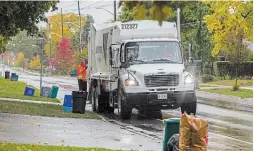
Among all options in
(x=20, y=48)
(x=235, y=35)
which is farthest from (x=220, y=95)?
(x=20, y=48)

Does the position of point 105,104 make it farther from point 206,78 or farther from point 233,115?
point 206,78

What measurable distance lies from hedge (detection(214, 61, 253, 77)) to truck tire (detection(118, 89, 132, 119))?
98.9ft

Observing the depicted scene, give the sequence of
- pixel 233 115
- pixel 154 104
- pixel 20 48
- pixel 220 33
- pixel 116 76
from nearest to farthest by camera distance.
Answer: pixel 154 104 → pixel 116 76 → pixel 233 115 → pixel 220 33 → pixel 20 48

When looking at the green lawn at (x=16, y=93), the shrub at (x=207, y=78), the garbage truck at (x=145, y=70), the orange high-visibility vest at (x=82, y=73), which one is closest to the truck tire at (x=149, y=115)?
the garbage truck at (x=145, y=70)

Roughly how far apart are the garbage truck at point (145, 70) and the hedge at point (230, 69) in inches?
1138

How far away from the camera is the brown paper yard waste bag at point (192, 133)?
818 centimetres

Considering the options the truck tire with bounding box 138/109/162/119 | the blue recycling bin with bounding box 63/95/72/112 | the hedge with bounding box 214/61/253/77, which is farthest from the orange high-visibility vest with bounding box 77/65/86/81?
the hedge with bounding box 214/61/253/77

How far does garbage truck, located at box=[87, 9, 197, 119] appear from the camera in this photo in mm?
17297

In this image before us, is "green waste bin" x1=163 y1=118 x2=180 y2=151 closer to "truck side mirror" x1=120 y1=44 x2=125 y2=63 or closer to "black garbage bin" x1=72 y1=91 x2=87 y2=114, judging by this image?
"truck side mirror" x1=120 y1=44 x2=125 y2=63

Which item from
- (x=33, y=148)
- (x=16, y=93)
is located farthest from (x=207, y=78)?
(x=33, y=148)

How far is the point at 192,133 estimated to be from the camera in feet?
26.9

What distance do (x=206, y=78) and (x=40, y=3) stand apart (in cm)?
3233

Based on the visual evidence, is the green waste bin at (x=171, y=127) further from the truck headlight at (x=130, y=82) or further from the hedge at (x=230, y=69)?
the hedge at (x=230, y=69)

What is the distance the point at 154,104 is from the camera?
57.0 ft
